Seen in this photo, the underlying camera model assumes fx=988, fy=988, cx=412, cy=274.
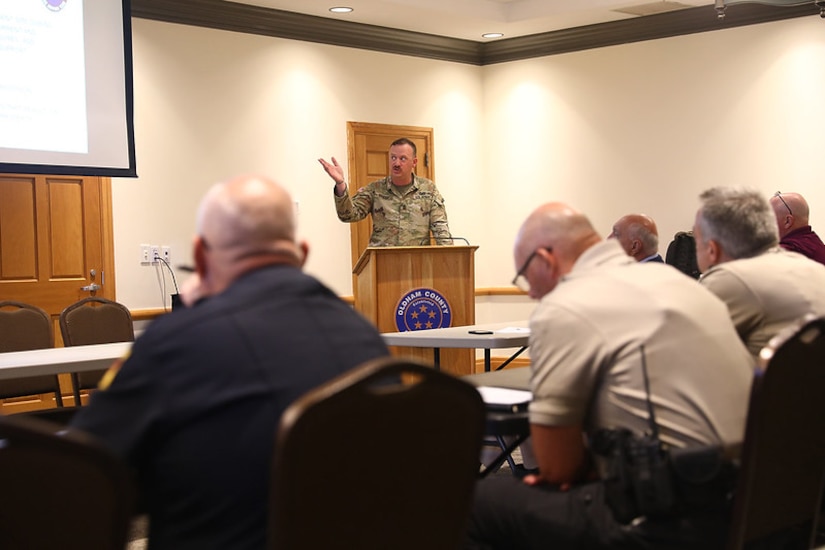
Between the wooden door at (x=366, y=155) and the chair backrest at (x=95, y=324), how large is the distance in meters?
2.92

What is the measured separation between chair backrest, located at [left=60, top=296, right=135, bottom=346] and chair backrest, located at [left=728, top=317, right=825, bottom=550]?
12.7 ft

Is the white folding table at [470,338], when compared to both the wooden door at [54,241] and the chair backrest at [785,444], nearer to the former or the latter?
the chair backrest at [785,444]

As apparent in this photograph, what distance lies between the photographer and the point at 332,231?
7.90 m

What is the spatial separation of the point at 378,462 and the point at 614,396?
2.69 ft

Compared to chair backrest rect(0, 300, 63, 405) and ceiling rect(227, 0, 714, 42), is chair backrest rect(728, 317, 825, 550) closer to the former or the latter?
chair backrest rect(0, 300, 63, 405)

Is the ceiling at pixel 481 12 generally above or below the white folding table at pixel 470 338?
above

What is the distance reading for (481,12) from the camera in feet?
26.1

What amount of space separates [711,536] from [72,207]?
5513mm

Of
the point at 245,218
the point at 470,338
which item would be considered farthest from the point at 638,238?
the point at 245,218

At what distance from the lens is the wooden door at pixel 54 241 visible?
20.9ft

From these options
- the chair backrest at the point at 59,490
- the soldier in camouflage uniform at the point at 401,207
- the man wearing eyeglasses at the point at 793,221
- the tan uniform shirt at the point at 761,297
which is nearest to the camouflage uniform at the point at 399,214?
the soldier in camouflage uniform at the point at 401,207

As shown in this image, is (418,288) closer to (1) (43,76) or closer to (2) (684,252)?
(2) (684,252)

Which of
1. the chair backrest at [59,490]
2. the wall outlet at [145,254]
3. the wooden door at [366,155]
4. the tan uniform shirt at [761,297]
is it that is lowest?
the chair backrest at [59,490]

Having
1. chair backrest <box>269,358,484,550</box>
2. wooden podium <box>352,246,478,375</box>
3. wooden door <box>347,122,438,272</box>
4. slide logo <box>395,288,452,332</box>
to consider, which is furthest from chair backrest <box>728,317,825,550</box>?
wooden door <box>347,122,438,272</box>
